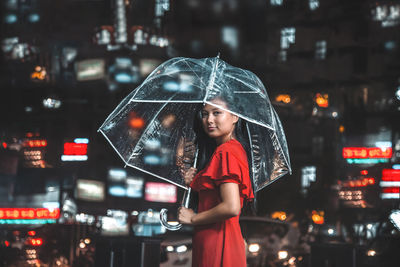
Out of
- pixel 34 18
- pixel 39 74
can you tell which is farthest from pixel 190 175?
pixel 39 74

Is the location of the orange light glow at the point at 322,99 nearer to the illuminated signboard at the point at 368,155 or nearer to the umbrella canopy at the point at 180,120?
the illuminated signboard at the point at 368,155

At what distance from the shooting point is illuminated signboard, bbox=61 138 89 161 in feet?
39.6

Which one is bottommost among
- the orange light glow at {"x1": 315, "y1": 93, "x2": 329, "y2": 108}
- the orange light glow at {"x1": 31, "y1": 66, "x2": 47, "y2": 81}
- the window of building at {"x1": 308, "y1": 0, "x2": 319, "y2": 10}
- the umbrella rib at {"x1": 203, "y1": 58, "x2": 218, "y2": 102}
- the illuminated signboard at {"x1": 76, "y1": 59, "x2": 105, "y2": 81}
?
the umbrella rib at {"x1": 203, "y1": 58, "x2": 218, "y2": 102}

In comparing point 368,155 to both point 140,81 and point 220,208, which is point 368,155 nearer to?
point 140,81

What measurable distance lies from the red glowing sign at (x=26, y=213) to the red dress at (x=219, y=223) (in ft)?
46.5

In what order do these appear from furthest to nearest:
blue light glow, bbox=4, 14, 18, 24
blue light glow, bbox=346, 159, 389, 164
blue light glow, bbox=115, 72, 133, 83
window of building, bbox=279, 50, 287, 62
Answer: blue light glow, bbox=115, 72, 133, 83, blue light glow, bbox=4, 14, 18, 24, window of building, bbox=279, 50, 287, 62, blue light glow, bbox=346, 159, 389, 164

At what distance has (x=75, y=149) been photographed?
12.2m

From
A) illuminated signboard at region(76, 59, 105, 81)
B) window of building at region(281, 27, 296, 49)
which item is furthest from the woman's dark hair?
illuminated signboard at region(76, 59, 105, 81)

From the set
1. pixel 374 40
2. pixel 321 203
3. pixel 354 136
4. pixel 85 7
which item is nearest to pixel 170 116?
pixel 321 203

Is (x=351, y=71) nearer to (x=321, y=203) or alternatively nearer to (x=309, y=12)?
(x=309, y=12)

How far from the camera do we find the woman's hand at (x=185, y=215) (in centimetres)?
252

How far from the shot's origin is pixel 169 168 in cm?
321

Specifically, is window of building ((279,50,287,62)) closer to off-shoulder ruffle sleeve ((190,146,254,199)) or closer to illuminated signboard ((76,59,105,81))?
illuminated signboard ((76,59,105,81))

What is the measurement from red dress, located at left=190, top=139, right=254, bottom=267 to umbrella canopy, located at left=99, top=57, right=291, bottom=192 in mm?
341
